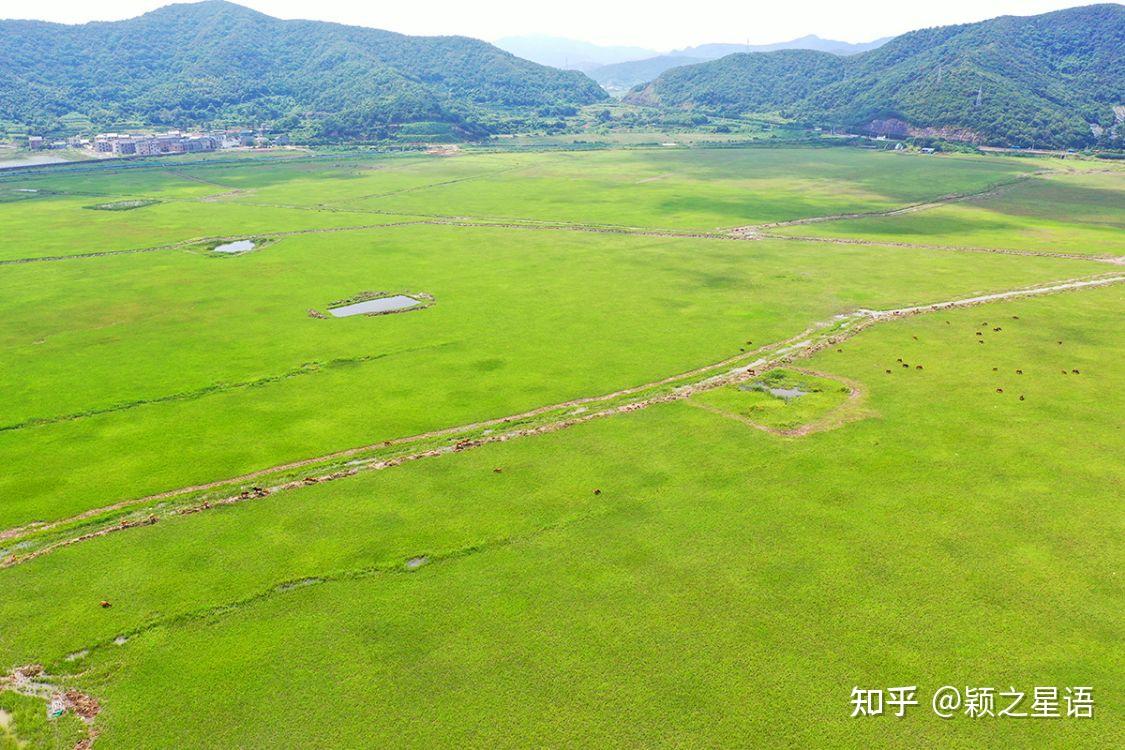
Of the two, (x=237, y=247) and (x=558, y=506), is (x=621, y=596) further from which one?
(x=237, y=247)

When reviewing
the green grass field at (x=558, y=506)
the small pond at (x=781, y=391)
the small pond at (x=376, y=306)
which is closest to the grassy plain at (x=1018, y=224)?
the green grass field at (x=558, y=506)

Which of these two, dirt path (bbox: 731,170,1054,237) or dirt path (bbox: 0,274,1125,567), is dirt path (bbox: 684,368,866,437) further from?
dirt path (bbox: 731,170,1054,237)

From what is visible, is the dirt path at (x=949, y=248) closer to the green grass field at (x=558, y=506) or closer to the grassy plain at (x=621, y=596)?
the green grass field at (x=558, y=506)

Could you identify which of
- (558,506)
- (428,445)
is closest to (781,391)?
(558,506)

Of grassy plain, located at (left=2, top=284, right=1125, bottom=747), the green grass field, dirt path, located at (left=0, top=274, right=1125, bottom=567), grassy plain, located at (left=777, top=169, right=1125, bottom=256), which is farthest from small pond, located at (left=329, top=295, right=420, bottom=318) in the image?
grassy plain, located at (left=777, top=169, right=1125, bottom=256)

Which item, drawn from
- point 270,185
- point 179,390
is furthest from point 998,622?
point 270,185
